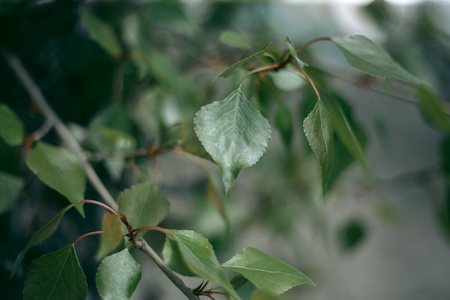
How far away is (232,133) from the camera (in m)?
0.18

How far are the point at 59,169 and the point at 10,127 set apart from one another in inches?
1.9

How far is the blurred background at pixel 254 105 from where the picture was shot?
0.33m

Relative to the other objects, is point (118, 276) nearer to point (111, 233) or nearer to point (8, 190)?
point (111, 233)

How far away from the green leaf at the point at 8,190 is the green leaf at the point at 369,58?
225mm

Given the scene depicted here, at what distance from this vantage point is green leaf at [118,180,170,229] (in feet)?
0.68

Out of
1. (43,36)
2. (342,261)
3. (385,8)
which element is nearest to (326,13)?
(385,8)

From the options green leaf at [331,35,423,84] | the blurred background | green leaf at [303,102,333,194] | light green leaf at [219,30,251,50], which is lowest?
the blurred background

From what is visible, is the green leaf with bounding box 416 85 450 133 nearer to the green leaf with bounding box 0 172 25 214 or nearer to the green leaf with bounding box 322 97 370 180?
the green leaf with bounding box 322 97 370 180

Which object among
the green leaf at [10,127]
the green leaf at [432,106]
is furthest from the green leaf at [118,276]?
the green leaf at [432,106]

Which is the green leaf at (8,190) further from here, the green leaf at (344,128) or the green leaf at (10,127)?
the green leaf at (344,128)

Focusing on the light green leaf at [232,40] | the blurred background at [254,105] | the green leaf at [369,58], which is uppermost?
the light green leaf at [232,40]

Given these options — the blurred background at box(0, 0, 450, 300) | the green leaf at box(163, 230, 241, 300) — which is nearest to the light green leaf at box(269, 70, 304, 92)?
the blurred background at box(0, 0, 450, 300)

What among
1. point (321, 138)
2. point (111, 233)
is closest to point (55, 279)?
point (111, 233)

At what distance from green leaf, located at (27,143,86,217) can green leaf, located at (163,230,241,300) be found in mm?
63
